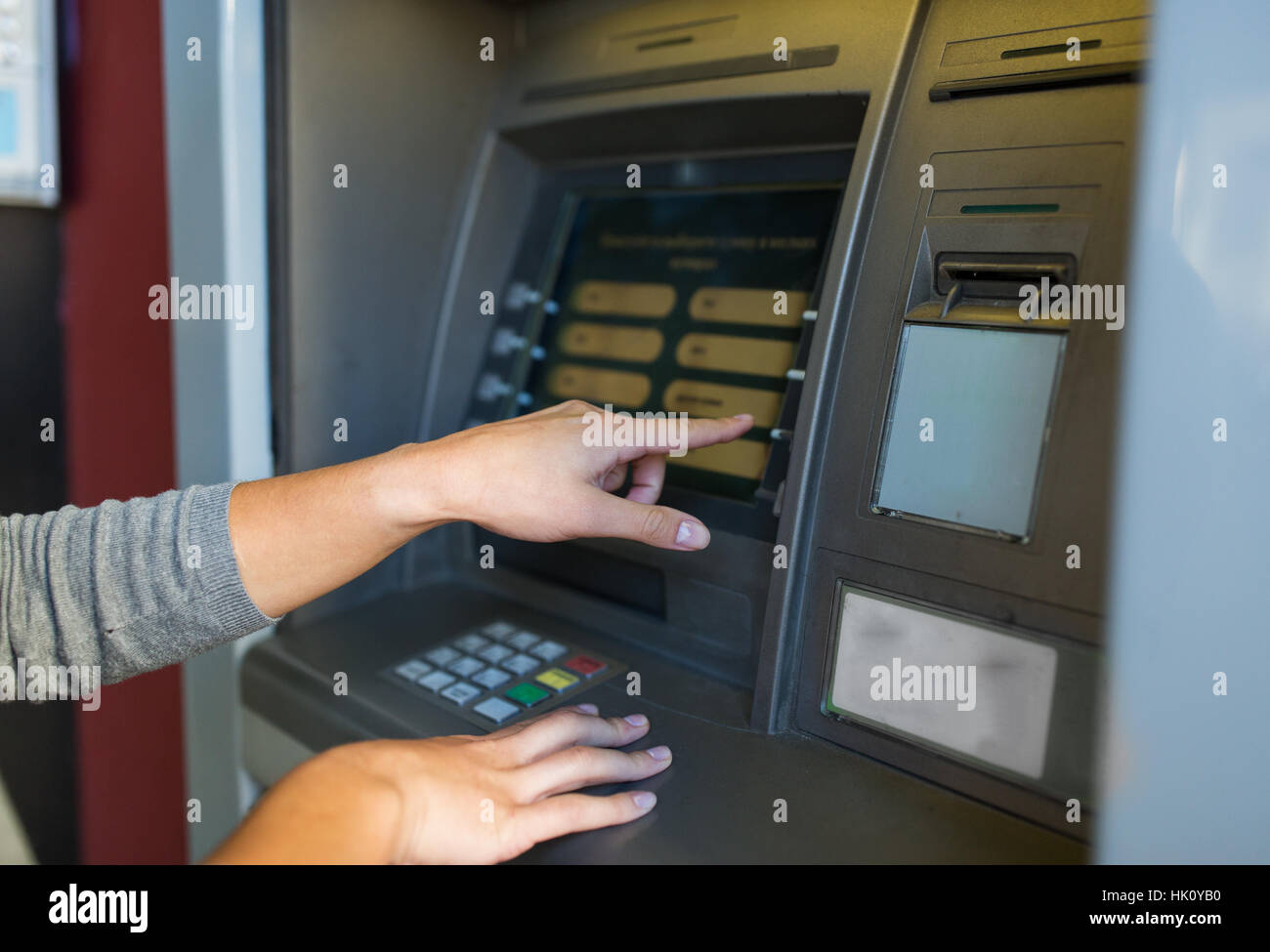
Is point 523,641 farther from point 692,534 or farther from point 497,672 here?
point 692,534

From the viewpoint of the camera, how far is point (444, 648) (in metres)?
1.30

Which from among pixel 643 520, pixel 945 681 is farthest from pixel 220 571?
pixel 945 681

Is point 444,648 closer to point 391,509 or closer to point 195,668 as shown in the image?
point 391,509

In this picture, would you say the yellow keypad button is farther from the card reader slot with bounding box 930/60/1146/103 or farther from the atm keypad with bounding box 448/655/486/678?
the card reader slot with bounding box 930/60/1146/103

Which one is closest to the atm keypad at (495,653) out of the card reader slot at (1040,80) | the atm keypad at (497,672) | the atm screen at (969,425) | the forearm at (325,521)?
the atm keypad at (497,672)

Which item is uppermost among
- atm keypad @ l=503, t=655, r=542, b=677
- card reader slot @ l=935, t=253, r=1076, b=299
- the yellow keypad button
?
card reader slot @ l=935, t=253, r=1076, b=299

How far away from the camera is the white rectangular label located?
0.88 m

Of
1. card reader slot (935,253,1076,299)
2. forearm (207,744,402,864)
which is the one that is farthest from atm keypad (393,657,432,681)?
card reader slot (935,253,1076,299)

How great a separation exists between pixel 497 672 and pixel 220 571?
37 cm

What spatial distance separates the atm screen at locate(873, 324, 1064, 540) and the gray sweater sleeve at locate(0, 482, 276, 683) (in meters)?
0.79

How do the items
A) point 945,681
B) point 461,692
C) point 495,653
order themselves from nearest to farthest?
point 945,681 → point 461,692 → point 495,653

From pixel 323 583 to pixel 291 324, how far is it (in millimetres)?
495

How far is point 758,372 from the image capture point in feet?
4.11

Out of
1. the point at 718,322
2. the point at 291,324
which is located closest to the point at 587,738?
the point at 718,322
